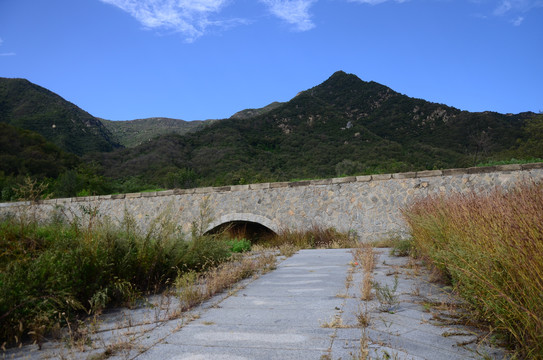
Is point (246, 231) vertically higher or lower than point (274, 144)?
lower

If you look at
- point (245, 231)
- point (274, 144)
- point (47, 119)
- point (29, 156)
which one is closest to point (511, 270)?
point (245, 231)

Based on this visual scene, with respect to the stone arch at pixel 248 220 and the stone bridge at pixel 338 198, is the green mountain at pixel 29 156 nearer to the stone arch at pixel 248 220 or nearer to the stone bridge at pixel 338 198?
the stone bridge at pixel 338 198

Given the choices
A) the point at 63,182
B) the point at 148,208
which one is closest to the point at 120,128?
the point at 63,182

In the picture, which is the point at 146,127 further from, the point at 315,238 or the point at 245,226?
the point at 315,238

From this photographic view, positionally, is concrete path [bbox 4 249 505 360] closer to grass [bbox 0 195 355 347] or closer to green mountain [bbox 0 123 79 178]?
grass [bbox 0 195 355 347]

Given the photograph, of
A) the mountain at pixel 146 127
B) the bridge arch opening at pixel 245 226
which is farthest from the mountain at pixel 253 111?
the bridge arch opening at pixel 245 226

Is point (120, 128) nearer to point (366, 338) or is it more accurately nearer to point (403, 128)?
point (403, 128)

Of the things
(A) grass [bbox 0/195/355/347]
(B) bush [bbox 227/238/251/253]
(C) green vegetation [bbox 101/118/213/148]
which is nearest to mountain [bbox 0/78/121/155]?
(C) green vegetation [bbox 101/118/213/148]

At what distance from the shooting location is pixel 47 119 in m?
36.2

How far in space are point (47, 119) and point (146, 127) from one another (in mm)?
23670

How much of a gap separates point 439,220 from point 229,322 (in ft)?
9.80

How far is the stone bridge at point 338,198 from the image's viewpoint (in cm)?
947

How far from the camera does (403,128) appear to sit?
33.0m

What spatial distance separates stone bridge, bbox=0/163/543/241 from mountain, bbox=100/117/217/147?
39704mm
